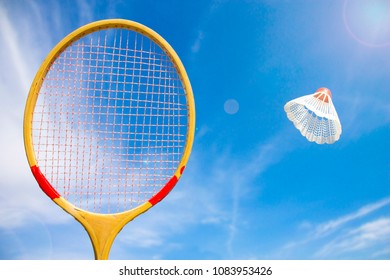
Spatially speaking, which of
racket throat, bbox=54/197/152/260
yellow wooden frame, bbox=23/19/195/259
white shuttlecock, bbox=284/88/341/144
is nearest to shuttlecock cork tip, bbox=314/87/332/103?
white shuttlecock, bbox=284/88/341/144

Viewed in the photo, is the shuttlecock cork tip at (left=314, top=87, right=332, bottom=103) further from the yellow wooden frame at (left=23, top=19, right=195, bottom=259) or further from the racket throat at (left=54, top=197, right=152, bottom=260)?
the racket throat at (left=54, top=197, right=152, bottom=260)

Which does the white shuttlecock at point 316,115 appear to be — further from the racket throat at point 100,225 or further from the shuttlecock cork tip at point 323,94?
the racket throat at point 100,225

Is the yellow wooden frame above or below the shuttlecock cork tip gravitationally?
below

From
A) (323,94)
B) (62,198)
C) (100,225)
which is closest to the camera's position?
(100,225)

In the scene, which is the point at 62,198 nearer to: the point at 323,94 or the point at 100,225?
the point at 100,225

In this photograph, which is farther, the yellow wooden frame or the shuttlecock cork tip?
the shuttlecock cork tip

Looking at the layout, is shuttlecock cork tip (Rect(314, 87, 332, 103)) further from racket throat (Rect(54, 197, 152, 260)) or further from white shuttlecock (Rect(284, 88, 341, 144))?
racket throat (Rect(54, 197, 152, 260))

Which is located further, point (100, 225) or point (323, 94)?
point (323, 94)

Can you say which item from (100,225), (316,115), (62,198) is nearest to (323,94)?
(316,115)
